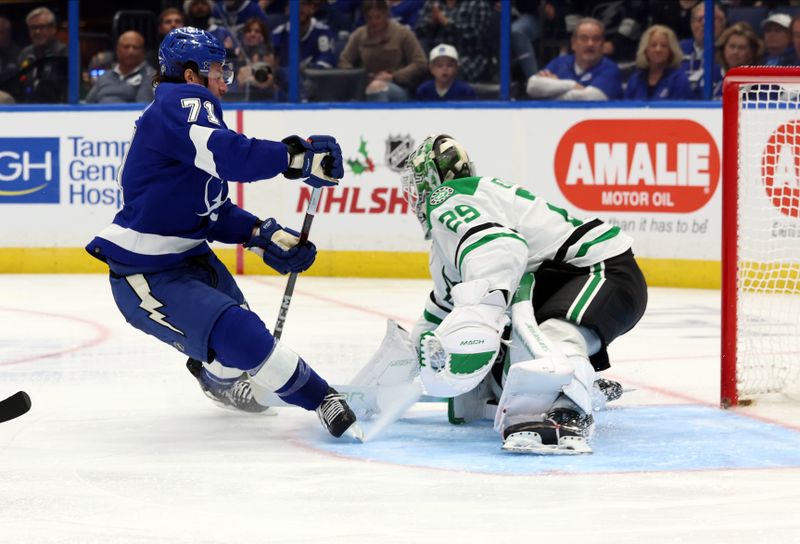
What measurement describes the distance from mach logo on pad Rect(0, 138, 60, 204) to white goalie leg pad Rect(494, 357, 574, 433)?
512 cm

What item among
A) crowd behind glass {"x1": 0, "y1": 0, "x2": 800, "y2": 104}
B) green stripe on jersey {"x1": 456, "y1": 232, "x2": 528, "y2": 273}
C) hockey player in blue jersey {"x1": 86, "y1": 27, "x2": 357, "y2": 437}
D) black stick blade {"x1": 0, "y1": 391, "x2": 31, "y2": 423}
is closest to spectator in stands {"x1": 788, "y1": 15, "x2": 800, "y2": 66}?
crowd behind glass {"x1": 0, "y1": 0, "x2": 800, "y2": 104}

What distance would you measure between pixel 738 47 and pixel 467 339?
14.0 feet

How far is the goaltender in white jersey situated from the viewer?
317 centimetres

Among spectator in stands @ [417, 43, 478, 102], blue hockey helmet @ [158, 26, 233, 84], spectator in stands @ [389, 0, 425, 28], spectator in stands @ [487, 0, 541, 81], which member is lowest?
blue hockey helmet @ [158, 26, 233, 84]

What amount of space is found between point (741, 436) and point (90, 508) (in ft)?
5.39

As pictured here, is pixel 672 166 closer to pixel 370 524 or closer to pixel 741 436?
pixel 741 436

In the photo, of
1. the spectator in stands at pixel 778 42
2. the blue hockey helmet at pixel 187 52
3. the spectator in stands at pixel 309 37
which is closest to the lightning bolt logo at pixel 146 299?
the blue hockey helmet at pixel 187 52

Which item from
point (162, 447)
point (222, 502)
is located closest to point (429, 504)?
point (222, 502)

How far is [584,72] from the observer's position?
7.21 meters

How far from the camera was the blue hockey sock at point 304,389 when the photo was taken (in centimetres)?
334

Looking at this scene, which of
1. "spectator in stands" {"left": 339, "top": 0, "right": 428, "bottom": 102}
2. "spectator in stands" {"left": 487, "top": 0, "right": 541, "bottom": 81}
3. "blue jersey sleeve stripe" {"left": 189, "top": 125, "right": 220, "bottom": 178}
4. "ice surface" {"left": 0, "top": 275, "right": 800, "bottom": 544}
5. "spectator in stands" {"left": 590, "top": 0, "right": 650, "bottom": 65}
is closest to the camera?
"ice surface" {"left": 0, "top": 275, "right": 800, "bottom": 544}

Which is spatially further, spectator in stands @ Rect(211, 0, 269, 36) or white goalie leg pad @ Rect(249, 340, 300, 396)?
spectator in stands @ Rect(211, 0, 269, 36)

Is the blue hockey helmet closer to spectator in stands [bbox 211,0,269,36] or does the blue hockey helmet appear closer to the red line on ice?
the red line on ice

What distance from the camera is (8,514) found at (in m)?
2.62
